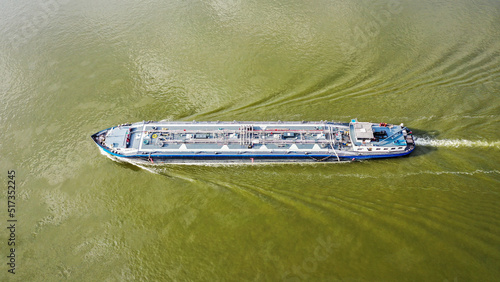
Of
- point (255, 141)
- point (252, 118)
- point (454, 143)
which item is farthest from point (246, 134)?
point (454, 143)

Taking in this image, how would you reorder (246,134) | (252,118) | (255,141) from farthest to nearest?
1. (252,118)
2. (246,134)
3. (255,141)

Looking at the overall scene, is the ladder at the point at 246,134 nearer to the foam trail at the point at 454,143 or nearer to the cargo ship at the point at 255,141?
the cargo ship at the point at 255,141

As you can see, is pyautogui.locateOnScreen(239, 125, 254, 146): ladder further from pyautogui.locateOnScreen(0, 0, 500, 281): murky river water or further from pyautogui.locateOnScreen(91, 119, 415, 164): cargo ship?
pyautogui.locateOnScreen(0, 0, 500, 281): murky river water

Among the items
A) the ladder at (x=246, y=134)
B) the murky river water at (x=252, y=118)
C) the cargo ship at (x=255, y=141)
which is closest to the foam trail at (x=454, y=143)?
the murky river water at (x=252, y=118)

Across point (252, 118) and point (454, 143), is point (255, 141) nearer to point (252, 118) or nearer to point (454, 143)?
point (252, 118)

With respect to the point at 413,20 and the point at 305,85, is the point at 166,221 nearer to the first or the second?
the point at 305,85

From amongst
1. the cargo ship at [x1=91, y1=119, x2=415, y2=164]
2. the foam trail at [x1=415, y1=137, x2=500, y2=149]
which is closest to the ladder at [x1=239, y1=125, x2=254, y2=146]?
the cargo ship at [x1=91, y1=119, x2=415, y2=164]
